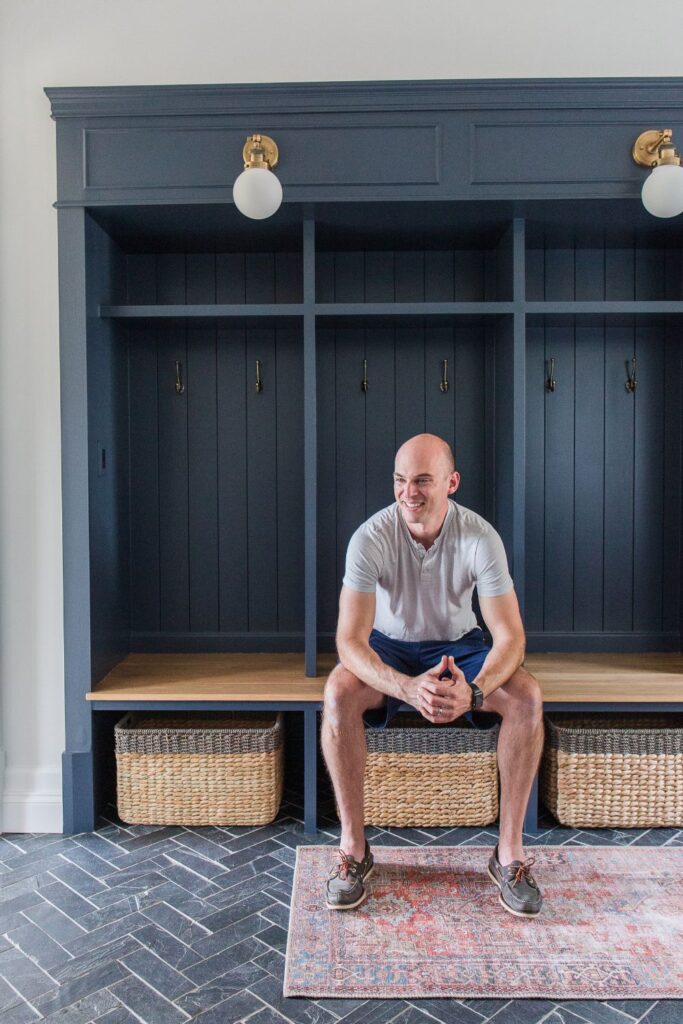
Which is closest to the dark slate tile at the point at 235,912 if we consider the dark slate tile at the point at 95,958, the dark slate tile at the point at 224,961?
the dark slate tile at the point at 224,961

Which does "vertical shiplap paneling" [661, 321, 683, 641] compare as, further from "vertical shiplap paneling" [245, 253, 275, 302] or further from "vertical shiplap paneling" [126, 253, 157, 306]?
"vertical shiplap paneling" [126, 253, 157, 306]

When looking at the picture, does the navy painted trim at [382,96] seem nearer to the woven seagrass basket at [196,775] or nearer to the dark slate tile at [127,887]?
the woven seagrass basket at [196,775]

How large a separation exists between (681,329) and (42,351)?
253cm

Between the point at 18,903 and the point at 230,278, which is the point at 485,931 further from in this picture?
the point at 230,278

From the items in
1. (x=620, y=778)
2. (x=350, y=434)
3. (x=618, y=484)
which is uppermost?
(x=350, y=434)

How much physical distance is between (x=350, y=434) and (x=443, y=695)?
1398 millimetres

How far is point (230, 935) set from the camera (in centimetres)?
215

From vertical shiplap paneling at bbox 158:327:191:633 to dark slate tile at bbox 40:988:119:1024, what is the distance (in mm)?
1608

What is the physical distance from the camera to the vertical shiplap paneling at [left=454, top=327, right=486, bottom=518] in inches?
129

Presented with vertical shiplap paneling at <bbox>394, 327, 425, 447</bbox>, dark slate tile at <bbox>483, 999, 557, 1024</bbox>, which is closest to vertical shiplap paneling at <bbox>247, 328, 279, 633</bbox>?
vertical shiplap paneling at <bbox>394, 327, 425, 447</bbox>

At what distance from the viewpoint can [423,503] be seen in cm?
248

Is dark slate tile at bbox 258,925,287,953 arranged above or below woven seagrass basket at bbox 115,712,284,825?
below

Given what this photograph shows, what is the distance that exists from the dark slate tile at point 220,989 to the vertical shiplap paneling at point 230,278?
2435mm

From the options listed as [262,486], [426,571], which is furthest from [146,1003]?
[262,486]
